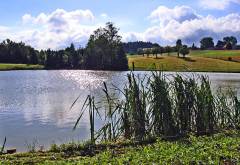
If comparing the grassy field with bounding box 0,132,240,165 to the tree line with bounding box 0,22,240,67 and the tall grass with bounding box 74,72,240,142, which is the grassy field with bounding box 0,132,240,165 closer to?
the tall grass with bounding box 74,72,240,142

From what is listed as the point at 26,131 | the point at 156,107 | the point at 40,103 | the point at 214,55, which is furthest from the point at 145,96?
the point at 214,55

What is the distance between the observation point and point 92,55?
11944 cm

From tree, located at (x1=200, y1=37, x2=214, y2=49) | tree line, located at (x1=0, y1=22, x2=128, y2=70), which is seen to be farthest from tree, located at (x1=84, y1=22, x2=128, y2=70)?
tree, located at (x1=200, y1=37, x2=214, y2=49)

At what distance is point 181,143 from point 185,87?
345 cm

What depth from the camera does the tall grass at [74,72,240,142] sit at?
1500 centimetres

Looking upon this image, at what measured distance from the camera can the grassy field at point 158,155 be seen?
10.3m

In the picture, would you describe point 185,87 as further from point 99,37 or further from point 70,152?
point 99,37

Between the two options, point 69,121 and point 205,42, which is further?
point 205,42

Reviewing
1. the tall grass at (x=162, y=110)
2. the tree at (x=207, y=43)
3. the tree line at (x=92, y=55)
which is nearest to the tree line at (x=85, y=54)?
the tree line at (x=92, y=55)

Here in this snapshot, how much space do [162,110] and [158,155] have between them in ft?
14.5

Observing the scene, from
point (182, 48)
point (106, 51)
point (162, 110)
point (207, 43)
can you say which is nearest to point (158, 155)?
point (162, 110)

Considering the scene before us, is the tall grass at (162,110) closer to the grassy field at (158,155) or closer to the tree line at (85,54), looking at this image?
the grassy field at (158,155)

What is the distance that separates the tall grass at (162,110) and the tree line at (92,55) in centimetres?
9818

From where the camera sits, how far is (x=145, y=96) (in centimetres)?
1514
